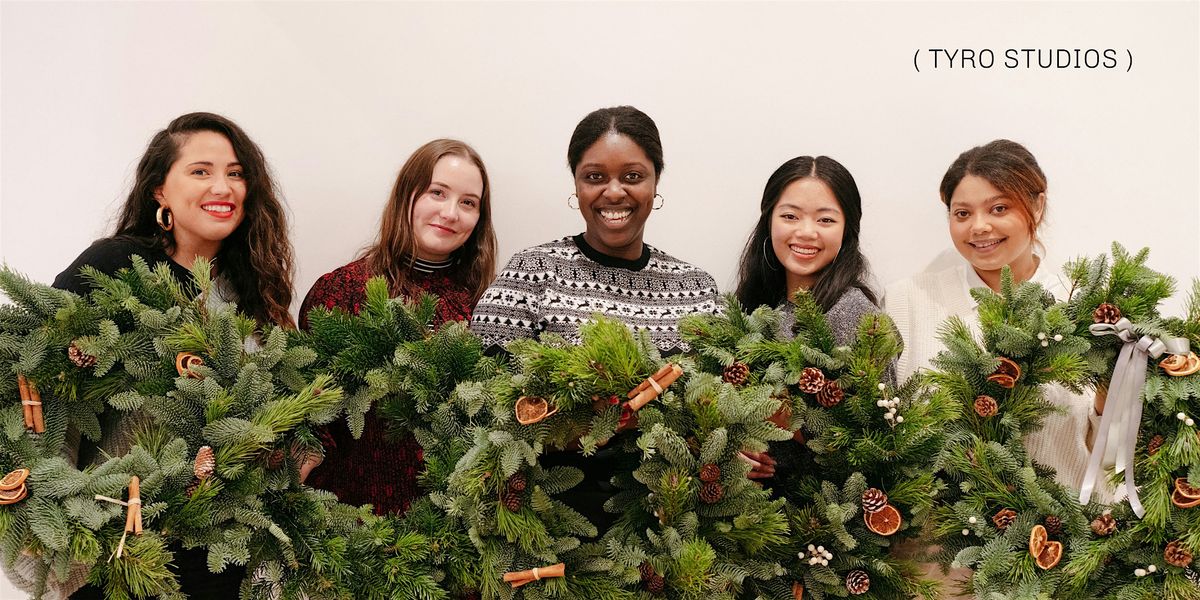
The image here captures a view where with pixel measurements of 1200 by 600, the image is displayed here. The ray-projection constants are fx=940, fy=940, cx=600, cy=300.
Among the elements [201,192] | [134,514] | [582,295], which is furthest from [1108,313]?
[201,192]

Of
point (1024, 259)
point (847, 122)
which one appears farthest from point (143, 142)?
point (1024, 259)

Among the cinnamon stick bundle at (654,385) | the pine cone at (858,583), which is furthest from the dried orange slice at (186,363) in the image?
the pine cone at (858,583)

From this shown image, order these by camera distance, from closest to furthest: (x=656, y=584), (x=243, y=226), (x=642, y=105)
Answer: (x=656, y=584) → (x=243, y=226) → (x=642, y=105)

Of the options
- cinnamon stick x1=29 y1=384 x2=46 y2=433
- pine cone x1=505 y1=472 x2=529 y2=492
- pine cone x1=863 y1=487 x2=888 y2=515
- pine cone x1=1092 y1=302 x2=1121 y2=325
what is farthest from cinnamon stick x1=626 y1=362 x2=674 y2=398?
cinnamon stick x1=29 y1=384 x2=46 y2=433

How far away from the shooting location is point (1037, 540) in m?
1.88

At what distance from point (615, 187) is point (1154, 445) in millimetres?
1277

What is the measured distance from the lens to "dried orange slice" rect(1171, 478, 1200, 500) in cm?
186

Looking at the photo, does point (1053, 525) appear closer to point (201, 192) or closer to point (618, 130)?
point (618, 130)

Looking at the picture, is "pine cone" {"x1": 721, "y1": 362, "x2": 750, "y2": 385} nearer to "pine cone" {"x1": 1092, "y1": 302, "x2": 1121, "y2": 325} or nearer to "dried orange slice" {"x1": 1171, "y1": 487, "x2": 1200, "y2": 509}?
"pine cone" {"x1": 1092, "y1": 302, "x2": 1121, "y2": 325}

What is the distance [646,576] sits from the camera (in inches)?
71.3

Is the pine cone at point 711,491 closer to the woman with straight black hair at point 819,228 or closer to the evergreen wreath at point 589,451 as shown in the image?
the evergreen wreath at point 589,451

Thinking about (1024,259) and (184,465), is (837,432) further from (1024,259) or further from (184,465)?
(184,465)

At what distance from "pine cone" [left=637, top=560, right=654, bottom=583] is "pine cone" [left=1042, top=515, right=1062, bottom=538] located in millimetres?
820

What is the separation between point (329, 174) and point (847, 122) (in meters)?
1.62
